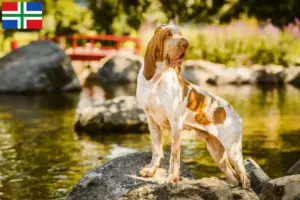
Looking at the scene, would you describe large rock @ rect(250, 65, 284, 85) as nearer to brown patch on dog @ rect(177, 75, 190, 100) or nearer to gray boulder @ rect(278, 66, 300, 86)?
gray boulder @ rect(278, 66, 300, 86)

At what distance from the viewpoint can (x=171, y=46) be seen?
6047mm

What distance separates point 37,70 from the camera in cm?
2295

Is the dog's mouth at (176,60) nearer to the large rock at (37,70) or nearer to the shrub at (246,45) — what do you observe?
the large rock at (37,70)

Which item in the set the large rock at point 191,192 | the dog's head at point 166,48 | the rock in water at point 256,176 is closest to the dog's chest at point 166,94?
the dog's head at point 166,48

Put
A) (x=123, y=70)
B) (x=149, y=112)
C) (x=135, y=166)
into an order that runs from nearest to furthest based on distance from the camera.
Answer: (x=149, y=112)
(x=135, y=166)
(x=123, y=70)

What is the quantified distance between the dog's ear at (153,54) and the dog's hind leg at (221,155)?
90cm

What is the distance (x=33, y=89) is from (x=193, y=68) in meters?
7.24

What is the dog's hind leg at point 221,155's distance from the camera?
669 centimetres

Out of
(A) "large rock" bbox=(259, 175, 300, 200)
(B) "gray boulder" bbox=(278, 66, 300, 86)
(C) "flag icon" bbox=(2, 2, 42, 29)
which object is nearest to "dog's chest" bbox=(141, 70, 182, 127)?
(A) "large rock" bbox=(259, 175, 300, 200)

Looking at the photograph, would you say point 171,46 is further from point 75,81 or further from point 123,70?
point 123,70

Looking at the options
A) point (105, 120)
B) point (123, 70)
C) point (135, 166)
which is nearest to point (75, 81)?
point (123, 70)

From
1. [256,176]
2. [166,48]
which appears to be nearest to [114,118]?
[256,176]

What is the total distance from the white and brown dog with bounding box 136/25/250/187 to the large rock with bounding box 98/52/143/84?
2032cm

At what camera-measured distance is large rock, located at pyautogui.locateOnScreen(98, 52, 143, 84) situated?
27.0m
